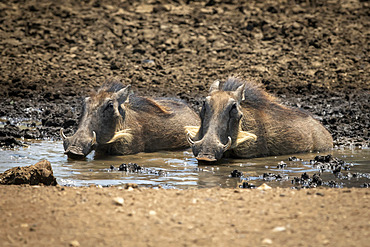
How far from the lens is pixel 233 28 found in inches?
667

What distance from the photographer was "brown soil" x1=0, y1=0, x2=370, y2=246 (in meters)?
3.42

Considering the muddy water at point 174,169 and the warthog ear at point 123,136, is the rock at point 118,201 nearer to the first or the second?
the muddy water at point 174,169

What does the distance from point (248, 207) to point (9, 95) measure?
9436 millimetres

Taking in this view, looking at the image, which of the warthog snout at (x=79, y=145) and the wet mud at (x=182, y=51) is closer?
the warthog snout at (x=79, y=145)

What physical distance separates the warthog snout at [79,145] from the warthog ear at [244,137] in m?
1.71

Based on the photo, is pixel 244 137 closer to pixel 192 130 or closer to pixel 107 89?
pixel 192 130

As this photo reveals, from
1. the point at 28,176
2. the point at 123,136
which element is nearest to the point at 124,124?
the point at 123,136

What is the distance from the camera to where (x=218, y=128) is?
22.8ft

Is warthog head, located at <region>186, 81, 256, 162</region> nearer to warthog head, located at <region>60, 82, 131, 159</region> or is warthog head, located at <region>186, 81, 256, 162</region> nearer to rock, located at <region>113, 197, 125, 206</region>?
warthog head, located at <region>60, 82, 131, 159</region>

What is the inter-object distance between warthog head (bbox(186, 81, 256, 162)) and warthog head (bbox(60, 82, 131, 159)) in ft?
3.27

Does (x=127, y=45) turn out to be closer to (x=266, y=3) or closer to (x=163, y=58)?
(x=163, y=58)

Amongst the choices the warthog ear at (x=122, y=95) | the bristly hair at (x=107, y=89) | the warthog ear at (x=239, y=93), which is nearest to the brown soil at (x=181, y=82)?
the bristly hair at (x=107, y=89)

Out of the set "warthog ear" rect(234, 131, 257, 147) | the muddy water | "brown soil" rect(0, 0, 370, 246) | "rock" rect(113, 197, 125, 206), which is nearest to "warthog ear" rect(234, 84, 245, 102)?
"warthog ear" rect(234, 131, 257, 147)

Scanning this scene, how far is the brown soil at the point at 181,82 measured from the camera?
3.42 m
